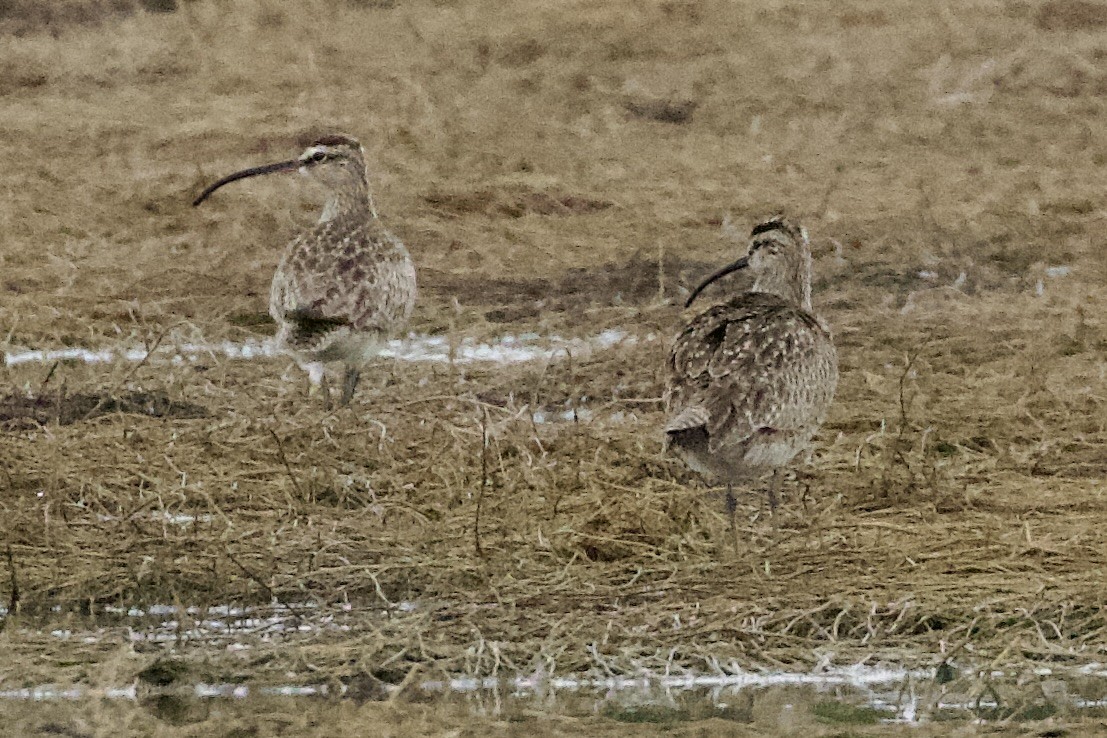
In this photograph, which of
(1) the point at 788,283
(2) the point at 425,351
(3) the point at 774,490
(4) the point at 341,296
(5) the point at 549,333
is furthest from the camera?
(5) the point at 549,333

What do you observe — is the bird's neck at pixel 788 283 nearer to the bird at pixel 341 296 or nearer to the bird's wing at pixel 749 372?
the bird's wing at pixel 749 372

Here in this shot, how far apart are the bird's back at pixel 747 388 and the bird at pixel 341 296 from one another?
1927 millimetres

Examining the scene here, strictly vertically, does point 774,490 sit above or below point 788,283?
below

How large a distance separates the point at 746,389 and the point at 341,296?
2.46 metres

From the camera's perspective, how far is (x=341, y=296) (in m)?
9.92

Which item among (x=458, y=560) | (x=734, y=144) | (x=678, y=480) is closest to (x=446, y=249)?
(x=734, y=144)

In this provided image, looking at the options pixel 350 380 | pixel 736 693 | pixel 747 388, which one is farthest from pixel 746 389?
pixel 350 380

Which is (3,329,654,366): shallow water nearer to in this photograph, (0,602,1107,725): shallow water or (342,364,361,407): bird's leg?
(342,364,361,407): bird's leg

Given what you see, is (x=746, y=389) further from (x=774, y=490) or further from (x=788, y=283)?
(x=788, y=283)

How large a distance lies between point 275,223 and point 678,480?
6064 mm

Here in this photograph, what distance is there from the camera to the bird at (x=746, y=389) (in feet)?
26.4

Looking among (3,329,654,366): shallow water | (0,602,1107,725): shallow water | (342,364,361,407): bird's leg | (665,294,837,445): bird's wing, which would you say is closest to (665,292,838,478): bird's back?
(665,294,837,445): bird's wing

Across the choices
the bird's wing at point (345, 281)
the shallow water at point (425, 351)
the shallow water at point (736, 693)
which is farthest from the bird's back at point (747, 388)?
the shallow water at point (425, 351)

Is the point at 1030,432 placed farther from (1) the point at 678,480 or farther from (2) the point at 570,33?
(2) the point at 570,33
